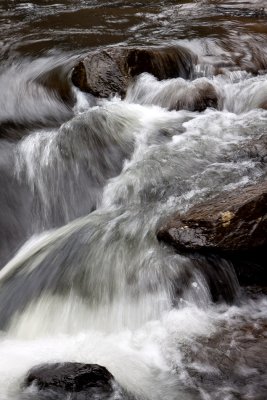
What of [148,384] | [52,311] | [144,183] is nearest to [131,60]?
[144,183]

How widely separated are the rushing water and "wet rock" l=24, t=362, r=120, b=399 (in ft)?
0.51

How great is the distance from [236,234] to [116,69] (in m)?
4.15

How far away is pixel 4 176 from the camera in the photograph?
5855 mm

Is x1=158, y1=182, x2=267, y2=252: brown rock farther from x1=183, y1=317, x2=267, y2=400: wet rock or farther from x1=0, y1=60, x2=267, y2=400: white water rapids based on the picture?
x1=183, y1=317, x2=267, y2=400: wet rock

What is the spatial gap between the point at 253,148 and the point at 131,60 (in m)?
2.78

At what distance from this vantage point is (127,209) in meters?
5.35

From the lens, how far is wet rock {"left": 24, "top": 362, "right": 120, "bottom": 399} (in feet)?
10.2

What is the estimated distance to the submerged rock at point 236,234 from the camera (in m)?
4.19

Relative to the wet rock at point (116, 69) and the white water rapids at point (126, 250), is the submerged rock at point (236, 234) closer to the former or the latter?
the white water rapids at point (126, 250)

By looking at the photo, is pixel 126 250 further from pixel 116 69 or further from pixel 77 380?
pixel 116 69

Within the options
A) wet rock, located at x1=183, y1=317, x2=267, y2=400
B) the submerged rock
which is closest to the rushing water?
wet rock, located at x1=183, y1=317, x2=267, y2=400

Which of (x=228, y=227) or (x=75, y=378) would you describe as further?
(x=228, y=227)

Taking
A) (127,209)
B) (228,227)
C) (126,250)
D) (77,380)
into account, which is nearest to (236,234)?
(228,227)

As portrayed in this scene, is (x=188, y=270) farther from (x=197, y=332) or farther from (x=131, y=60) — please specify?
(x=131, y=60)
